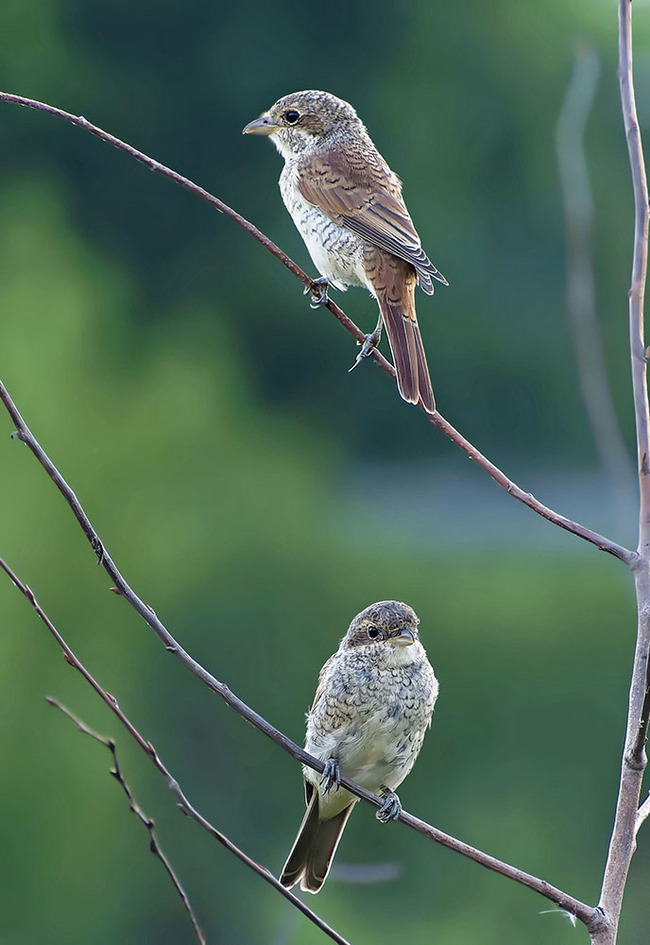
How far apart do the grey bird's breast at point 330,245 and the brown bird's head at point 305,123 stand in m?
0.23

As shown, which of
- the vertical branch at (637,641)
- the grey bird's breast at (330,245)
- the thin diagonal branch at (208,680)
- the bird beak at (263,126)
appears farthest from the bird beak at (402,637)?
the bird beak at (263,126)

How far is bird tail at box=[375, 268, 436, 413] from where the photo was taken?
2086mm

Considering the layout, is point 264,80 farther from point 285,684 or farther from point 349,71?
point 285,684

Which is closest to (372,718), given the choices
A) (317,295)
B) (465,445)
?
(317,295)

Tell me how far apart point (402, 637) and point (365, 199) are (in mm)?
1035

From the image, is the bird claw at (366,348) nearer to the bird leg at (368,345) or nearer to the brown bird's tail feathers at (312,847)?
the bird leg at (368,345)

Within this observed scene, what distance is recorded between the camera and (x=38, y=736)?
7605 millimetres

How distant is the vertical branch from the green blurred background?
4789mm

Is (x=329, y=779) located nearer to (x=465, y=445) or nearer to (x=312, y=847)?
(x=312, y=847)

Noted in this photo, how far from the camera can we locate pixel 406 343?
2.40 metres

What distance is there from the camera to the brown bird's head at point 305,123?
3080 mm

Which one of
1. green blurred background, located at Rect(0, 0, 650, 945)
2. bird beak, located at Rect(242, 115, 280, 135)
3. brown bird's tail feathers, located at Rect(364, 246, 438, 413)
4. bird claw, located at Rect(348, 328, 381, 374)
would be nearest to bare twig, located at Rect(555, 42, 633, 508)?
bird claw, located at Rect(348, 328, 381, 374)

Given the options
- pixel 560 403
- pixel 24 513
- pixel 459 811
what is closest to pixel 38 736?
pixel 24 513

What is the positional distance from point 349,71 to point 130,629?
4903 millimetres
